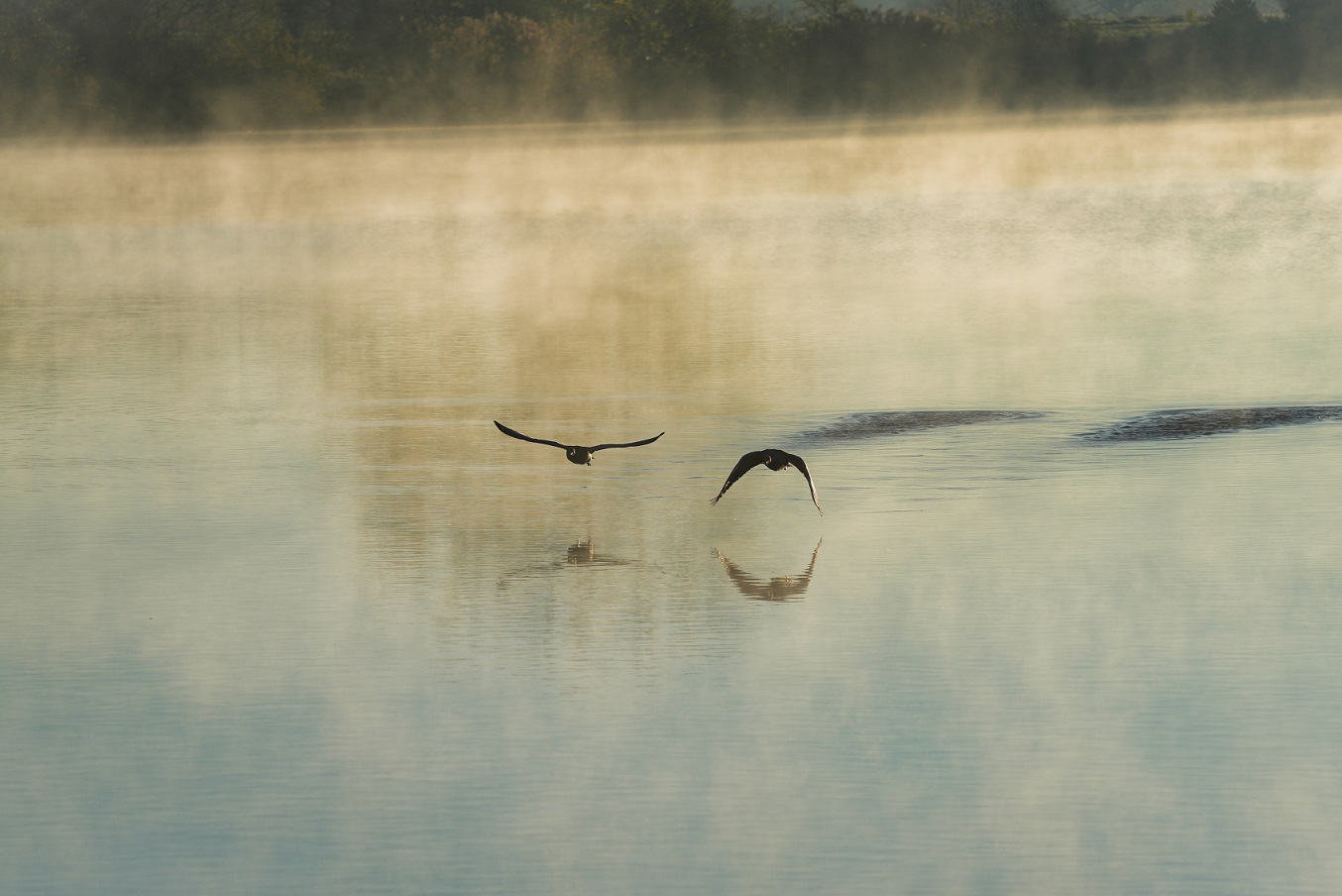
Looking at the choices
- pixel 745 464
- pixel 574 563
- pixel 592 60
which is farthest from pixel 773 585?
pixel 592 60

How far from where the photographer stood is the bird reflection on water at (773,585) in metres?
9.50

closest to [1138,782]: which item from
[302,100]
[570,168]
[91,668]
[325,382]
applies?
[91,668]

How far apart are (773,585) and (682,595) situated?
368 mm

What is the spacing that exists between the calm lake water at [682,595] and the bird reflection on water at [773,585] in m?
0.03

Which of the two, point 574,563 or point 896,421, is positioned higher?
point 896,421

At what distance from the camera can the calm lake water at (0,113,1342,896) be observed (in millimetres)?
6676

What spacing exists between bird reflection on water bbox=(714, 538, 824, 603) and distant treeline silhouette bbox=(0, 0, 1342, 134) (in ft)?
205

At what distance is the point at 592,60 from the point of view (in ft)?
244

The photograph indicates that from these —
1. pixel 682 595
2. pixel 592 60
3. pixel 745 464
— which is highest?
pixel 592 60

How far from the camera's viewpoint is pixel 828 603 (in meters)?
9.34

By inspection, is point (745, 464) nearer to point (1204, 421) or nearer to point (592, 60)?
point (1204, 421)

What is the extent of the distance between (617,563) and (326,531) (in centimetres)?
158

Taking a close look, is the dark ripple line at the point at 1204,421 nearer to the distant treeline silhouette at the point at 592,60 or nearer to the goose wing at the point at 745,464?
the goose wing at the point at 745,464

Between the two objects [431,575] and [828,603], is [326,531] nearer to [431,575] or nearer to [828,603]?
[431,575]
